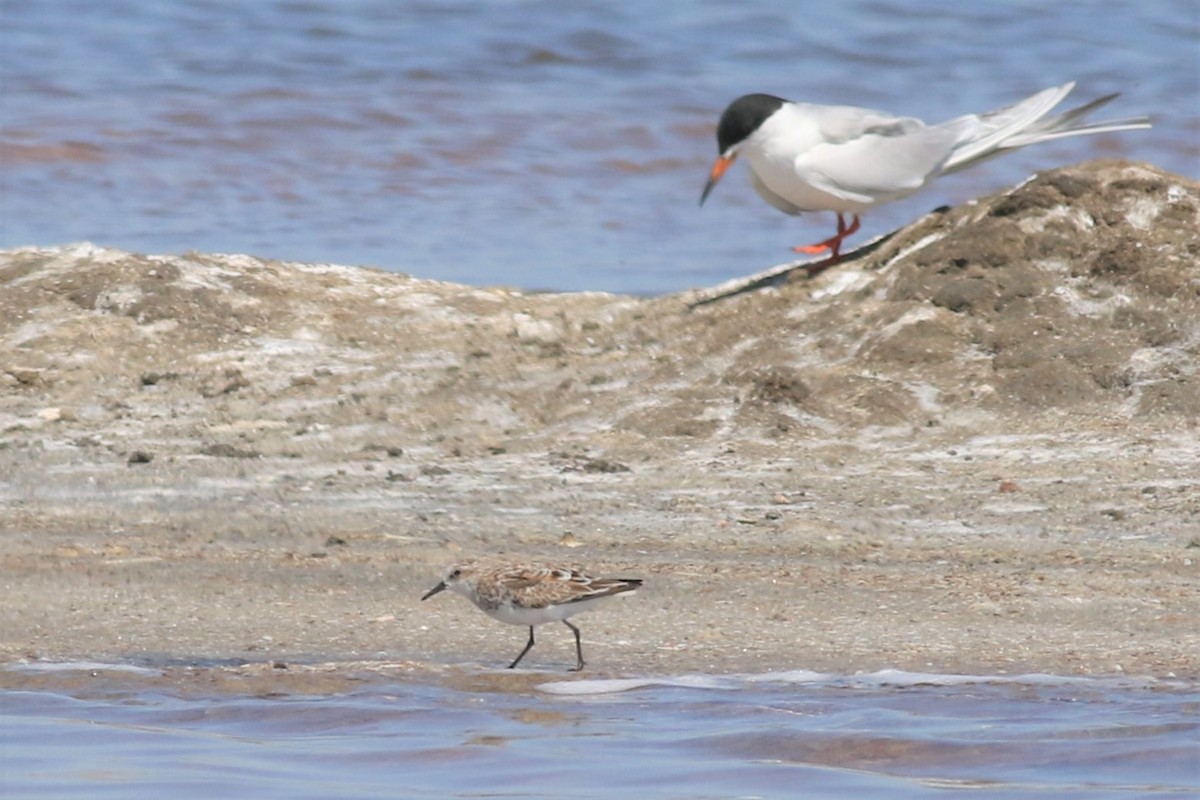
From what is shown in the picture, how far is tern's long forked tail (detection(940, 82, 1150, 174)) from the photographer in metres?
A: 9.16

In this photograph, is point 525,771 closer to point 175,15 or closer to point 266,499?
point 266,499

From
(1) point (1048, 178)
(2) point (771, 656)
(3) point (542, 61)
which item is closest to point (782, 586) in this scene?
(2) point (771, 656)

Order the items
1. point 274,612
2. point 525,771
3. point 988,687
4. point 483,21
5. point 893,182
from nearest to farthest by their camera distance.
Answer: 1. point 525,771
2. point 988,687
3. point 274,612
4. point 893,182
5. point 483,21

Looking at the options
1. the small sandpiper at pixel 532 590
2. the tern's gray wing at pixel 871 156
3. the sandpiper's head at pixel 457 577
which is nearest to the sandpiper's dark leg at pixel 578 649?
the small sandpiper at pixel 532 590

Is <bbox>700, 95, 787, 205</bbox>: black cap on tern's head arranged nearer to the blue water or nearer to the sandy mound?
the sandy mound

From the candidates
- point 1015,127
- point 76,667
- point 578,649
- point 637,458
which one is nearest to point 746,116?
point 1015,127

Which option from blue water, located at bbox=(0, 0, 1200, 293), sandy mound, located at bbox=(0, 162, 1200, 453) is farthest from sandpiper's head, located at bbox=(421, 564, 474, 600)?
blue water, located at bbox=(0, 0, 1200, 293)

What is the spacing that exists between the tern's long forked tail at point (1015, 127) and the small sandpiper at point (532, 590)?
397 cm

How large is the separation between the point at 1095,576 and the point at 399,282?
3.89m

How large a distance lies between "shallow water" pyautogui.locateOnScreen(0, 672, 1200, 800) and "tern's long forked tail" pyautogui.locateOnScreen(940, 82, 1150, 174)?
13.2ft

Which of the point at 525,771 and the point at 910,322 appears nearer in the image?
the point at 525,771

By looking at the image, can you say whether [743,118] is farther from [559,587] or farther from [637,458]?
[559,587]

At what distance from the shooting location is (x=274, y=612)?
630cm

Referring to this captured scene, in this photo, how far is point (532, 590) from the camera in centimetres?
568
